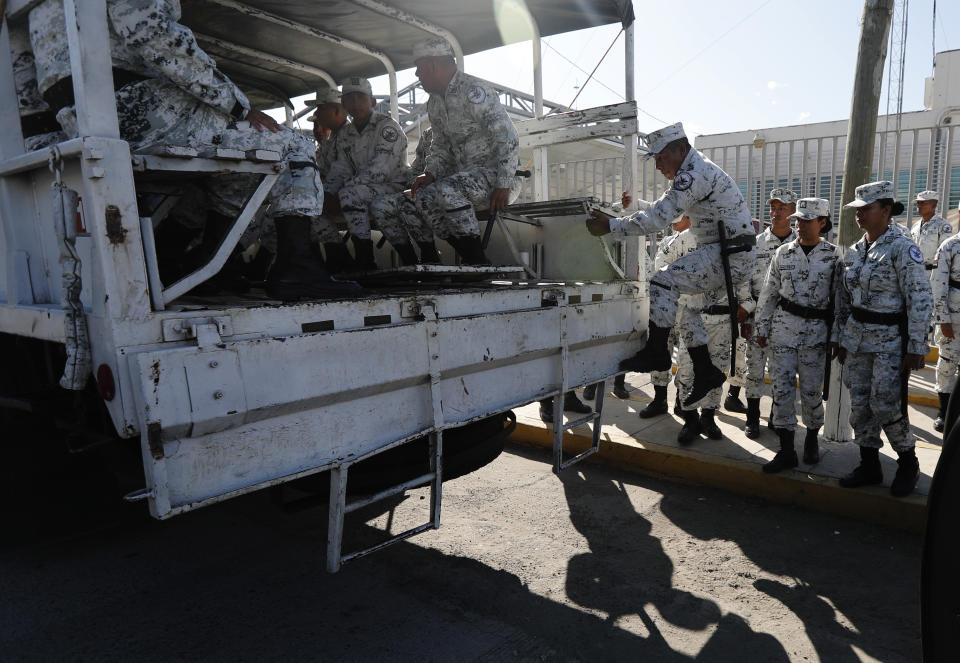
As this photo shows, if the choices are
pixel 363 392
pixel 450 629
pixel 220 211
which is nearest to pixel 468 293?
pixel 363 392

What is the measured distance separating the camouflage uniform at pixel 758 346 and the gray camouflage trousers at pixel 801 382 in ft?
2.13

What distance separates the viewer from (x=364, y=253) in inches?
161

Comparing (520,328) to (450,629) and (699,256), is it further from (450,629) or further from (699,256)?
(699,256)

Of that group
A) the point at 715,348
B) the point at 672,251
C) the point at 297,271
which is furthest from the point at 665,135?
the point at 297,271

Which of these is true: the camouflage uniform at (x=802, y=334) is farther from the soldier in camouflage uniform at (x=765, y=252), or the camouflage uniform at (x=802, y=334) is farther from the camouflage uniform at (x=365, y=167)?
the camouflage uniform at (x=365, y=167)

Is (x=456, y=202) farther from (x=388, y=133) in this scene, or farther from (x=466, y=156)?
(x=388, y=133)

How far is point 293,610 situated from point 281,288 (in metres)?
1.27

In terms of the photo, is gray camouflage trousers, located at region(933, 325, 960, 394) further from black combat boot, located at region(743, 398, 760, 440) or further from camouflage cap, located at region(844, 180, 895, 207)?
camouflage cap, located at region(844, 180, 895, 207)

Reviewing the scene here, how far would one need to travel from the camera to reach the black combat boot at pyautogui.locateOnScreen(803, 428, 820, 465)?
3891 millimetres

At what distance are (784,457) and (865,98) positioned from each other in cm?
247

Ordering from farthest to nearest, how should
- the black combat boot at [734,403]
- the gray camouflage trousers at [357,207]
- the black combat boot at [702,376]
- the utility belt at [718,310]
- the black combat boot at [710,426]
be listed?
1. the black combat boot at [734,403]
2. the utility belt at [718,310]
3. the black combat boot at [710,426]
4. the gray camouflage trousers at [357,207]
5. the black combat boot at [702,376]

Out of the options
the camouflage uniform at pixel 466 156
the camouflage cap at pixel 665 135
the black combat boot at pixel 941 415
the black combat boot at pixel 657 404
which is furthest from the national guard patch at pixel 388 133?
the black combat boot at pixel 941 415

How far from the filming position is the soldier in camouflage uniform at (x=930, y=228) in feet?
22.1

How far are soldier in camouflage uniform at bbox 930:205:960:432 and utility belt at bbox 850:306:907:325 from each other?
2.32 metres
